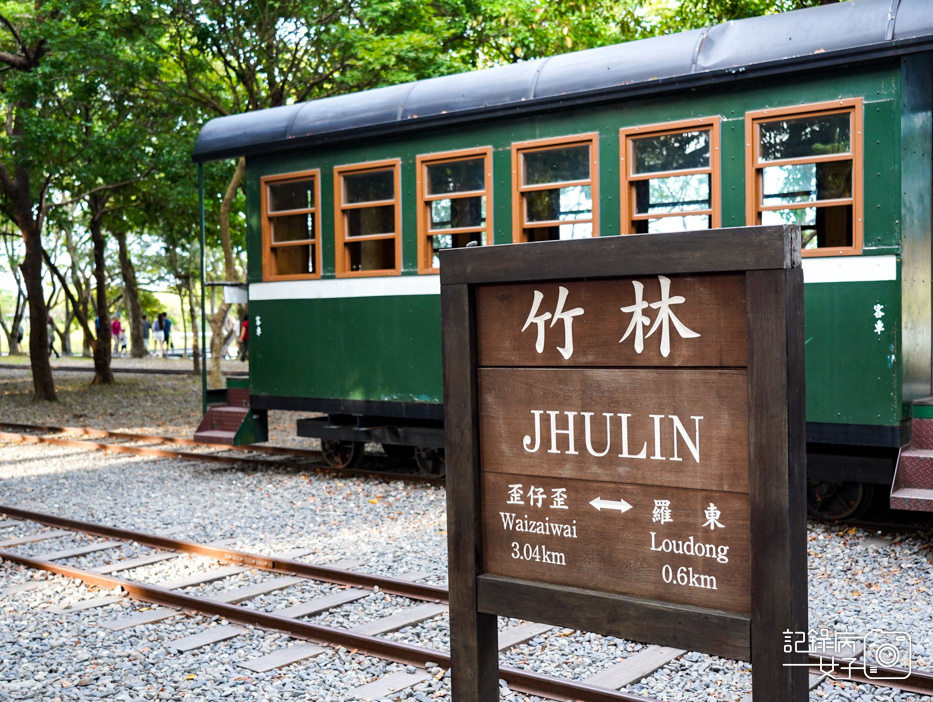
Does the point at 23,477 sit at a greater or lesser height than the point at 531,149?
lesser

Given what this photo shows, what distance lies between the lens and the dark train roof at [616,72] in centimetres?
655

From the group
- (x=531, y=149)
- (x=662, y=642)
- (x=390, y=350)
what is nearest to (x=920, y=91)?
(x=531, y=149)

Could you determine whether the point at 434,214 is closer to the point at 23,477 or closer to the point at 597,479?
the point at 23,477

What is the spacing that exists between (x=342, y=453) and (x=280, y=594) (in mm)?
4347

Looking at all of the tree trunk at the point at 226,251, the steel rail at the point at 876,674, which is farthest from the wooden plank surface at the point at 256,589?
the tree trunk at the point at 226,251

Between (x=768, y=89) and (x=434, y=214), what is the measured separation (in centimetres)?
320

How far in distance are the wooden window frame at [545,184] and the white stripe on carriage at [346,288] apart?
87 centimetres

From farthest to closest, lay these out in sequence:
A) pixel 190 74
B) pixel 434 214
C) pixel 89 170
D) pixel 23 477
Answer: pixel 89 170
pixel 190 74
pixel 23 477
pixel 434 214

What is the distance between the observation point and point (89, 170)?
53.4 feet

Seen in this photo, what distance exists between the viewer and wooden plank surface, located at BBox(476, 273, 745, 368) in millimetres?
2586

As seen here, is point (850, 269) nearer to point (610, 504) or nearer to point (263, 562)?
point (263, 562)

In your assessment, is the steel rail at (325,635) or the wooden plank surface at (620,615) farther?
the steel rail at (325,635)

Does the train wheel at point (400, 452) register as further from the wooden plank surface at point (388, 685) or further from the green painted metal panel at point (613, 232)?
the wooden plank surface at point (388, 685)

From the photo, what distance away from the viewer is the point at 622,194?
762 cm
